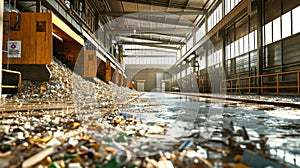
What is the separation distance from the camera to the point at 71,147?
976mm

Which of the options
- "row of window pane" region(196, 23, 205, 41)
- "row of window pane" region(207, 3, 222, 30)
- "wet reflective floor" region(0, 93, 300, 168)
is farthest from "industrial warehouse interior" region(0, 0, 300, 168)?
"row of window pane" region(196, 23, 205, 41)

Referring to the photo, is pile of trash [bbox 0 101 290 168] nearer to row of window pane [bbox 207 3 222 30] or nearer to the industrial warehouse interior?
the industrial warehouse interior

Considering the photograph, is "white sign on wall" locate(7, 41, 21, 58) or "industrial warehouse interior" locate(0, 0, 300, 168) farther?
"white sign on wall" locate(7, 41, 21, 58)

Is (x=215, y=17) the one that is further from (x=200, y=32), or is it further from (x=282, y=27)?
(x=282, y=27)

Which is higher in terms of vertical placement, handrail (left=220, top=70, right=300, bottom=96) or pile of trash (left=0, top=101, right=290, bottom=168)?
handrail (left=220, top=70, right=300, bottom=96)

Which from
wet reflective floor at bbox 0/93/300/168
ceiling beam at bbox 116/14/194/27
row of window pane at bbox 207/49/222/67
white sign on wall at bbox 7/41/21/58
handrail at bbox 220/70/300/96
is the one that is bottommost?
wet reflective floor at bbox 0/93/300/168

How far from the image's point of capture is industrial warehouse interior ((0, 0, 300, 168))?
920 mm

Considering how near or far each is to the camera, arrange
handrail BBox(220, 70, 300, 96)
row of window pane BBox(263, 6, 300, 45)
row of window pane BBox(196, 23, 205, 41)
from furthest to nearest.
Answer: row of window pane BBox(196, 23, 205, 41) → row of window pane BBox(263, 6, 300, 45) → handrail BBox(220, 70, 300, 96)

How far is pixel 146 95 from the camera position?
11.1 m

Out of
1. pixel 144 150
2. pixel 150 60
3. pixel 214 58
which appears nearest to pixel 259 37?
pixel 214 58

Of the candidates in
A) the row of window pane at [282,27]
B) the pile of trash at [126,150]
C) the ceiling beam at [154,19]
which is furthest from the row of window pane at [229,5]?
the pile of trash at [126,150]

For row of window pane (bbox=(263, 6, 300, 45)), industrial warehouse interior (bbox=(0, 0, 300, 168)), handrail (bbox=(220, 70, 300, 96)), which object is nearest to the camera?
industrial warehouse interior (bbox=(0, 0, 300, 168))

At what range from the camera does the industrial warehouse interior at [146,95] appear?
0.92 m

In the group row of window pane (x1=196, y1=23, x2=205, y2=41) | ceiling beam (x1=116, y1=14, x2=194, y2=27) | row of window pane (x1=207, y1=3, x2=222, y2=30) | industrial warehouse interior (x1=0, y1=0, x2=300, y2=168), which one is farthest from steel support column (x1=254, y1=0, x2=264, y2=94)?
row of window pane (x1=196, y1=23, x2=205, y2=41)
